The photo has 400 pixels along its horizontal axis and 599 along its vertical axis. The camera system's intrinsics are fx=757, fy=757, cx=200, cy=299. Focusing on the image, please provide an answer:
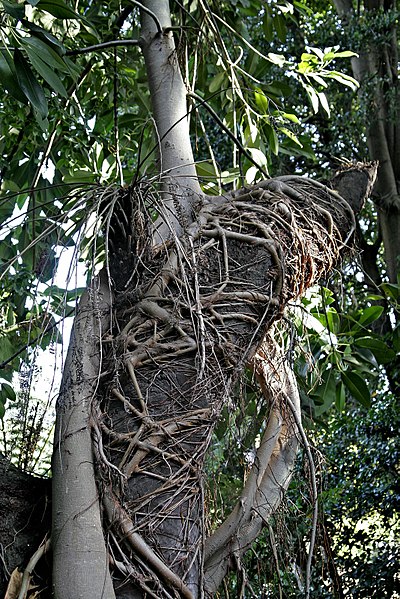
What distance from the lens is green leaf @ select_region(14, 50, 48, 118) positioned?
1.24 m

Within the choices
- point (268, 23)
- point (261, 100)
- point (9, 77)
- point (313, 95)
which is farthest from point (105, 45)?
point (268, 23)

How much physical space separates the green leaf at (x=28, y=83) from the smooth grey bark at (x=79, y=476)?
33cm

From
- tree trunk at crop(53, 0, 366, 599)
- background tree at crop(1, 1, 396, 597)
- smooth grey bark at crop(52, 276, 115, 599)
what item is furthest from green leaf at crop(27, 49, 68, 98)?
smooth grey bark at crop(52, 276, 115, 599)

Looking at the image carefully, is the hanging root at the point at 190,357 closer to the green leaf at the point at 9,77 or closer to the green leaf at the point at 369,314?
the green leaf at the point at 9,77

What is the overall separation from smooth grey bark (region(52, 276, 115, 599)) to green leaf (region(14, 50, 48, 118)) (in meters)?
0.33

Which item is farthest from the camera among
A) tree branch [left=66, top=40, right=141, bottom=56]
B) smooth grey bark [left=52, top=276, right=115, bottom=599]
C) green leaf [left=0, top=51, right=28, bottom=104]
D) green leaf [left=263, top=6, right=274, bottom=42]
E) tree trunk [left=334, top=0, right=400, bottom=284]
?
tree trunk [left=334, top=0, right=400, bottom=284]

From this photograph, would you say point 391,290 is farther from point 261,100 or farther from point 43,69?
point 43,69

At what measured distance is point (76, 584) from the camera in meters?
0.95

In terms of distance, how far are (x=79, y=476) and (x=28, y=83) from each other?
652mm

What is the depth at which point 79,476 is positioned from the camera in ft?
3.38

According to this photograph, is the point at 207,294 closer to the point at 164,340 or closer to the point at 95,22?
the point at 164,340

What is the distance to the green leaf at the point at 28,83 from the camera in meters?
1.24

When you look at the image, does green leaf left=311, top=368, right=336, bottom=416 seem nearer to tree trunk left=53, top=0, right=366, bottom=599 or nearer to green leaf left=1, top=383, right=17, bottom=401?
tree trunk left=53, top=0, right=366, bottom=599

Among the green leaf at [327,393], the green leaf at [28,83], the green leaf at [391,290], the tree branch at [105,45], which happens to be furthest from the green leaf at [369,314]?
the green leaf at [28,83]
